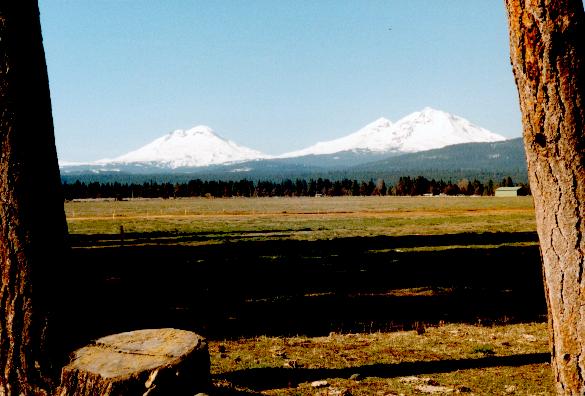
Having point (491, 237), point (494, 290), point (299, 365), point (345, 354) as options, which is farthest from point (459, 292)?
point (491, 237)

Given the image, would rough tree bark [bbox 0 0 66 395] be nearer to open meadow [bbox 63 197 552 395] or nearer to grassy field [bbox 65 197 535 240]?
open meadow [bbox 63 197 552 395]

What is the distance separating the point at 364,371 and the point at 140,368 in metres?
4.22

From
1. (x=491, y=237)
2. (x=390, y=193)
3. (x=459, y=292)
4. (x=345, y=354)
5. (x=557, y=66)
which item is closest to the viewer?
(x=557, y=66)

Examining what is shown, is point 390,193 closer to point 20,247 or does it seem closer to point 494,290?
point 494,290

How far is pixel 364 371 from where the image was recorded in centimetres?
757

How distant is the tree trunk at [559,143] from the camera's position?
4.21m

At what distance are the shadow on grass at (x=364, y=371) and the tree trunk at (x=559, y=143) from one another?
11.1 feet

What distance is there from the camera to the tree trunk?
4.21 m

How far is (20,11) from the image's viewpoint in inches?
177

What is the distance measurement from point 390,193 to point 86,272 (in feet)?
553

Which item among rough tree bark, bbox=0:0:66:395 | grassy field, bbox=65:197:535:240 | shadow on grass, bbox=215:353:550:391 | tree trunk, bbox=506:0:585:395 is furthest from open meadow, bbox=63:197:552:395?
grassy field, bbox=65:197:535:240

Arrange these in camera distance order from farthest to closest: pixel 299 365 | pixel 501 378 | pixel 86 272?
pixel 86 272
pixel 299 365
pixel 501 378

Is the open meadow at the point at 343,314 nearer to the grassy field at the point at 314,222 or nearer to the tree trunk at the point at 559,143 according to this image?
the tree trunk at the point at 559,143

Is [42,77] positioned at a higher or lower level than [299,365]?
higher
